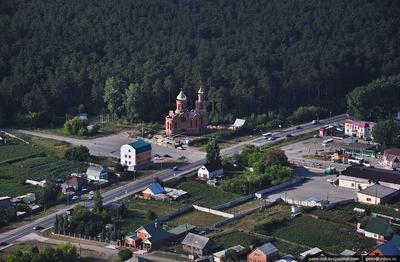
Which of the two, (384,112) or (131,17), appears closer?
(384,112)

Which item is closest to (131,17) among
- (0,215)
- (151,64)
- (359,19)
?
(151,64)

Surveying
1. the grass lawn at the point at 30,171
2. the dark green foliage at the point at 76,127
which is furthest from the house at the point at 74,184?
the dark green foliage at the point at 76,127

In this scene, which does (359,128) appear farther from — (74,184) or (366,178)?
(74,184)

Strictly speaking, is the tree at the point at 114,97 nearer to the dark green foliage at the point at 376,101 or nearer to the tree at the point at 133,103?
the tree at the point at 133,103

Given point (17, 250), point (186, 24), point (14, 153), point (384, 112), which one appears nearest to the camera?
point (17, 250)

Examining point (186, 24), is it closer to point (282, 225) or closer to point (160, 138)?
point (160, 138)

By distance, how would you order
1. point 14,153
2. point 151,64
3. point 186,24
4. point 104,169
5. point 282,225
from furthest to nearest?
point 186,24, point 151,64, point 14,153, point 104,169, point 282,225
